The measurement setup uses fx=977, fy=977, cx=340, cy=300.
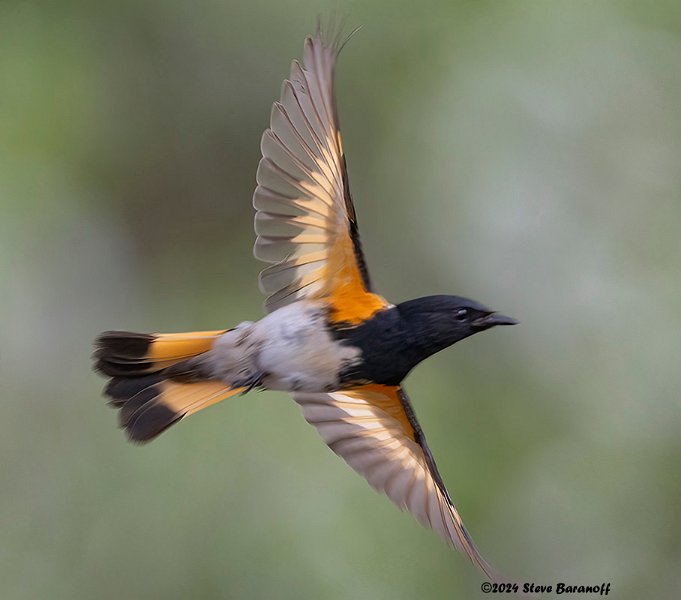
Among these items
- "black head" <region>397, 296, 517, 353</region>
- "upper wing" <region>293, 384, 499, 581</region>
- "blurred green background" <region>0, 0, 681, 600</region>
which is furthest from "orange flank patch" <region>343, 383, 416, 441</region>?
"blurred green background" <region>0, 0, 681, 600</region>

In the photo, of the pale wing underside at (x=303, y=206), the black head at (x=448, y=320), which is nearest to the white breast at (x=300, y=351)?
the pale wing underside at (x=303, y=206)

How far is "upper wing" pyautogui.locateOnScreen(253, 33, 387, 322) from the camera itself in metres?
2.84

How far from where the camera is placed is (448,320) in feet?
9.20

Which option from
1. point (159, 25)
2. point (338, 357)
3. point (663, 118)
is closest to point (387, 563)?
point (338, 357)

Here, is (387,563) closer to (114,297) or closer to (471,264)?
(471,264)

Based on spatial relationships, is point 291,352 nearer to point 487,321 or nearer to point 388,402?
point 388,402

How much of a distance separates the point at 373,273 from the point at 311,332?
7.74ft

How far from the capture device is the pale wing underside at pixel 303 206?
9.39ft

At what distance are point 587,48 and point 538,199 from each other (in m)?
1.07

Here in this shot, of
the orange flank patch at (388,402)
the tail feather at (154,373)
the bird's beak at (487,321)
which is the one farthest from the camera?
the orange flank patch at (388,402)

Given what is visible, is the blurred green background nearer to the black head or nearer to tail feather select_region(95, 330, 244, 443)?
tail feather select_region(95, 330, 244, 443)

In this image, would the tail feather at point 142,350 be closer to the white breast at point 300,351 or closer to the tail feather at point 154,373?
the tail feather at point 154,373

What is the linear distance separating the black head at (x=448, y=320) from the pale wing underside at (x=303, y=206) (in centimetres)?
25

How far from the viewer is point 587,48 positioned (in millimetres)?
5875
